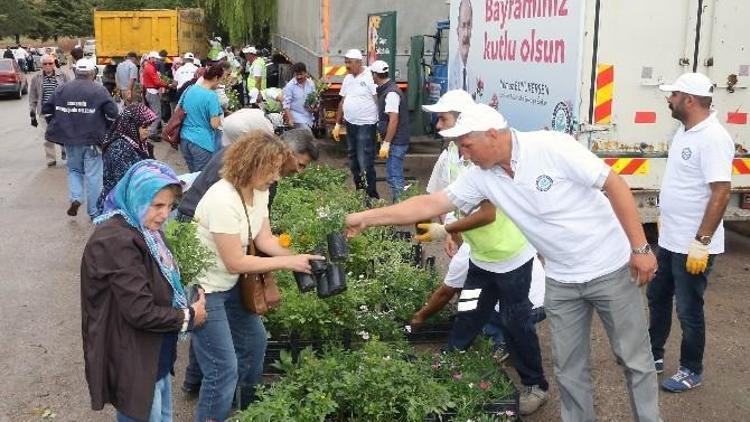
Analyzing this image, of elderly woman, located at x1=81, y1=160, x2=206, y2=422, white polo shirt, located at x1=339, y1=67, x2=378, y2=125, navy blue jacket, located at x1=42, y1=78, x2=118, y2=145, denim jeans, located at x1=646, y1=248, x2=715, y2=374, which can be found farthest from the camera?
white polo shirt, located at x1=339, y1=67, x2=378, y2=125

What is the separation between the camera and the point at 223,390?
162 inches

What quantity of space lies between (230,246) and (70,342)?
2.81 m

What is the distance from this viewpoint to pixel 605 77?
23.4 feet

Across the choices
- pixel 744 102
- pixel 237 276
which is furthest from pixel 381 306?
pixel 744 102

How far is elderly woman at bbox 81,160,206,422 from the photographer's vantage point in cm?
324

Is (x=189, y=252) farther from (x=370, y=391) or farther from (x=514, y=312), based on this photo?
(x=514, y=312)

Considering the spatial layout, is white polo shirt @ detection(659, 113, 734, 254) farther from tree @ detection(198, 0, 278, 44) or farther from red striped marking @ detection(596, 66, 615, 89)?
tree @ detection(198, 0, 278, 44)

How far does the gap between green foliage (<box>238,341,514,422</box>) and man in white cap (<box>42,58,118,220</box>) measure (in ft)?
19.1

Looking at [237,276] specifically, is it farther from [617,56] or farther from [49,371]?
[617,56]

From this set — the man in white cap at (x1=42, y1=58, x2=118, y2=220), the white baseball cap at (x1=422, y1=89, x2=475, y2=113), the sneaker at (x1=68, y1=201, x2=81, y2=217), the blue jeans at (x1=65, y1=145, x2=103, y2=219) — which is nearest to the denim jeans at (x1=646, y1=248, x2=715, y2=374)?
the white baseball cap at (x1=422, y1=89, x2=475, y2=113)

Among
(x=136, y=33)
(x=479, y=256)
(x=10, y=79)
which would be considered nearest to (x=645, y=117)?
(x=479, y=256)

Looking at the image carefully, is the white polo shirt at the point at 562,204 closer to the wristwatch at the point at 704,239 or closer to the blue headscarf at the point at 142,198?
the wristwatch at the point at 704,239

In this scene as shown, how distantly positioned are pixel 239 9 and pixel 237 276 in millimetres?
21638

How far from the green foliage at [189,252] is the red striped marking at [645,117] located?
4.62 metres
